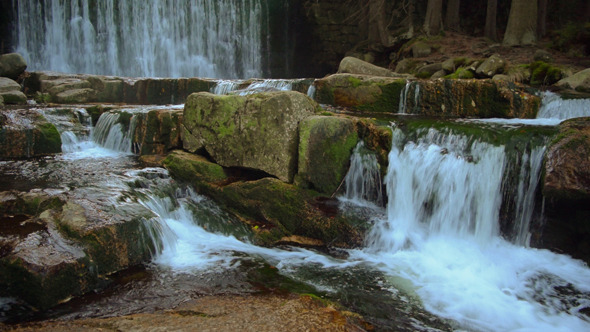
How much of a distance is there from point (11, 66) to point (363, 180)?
11545 mm

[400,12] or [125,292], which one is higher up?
[400,12]

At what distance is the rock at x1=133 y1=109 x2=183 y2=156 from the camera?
8297 mm

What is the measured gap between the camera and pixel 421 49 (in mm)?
16547

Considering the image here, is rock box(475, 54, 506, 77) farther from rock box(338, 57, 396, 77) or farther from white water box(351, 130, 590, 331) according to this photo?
white water box(351, 130, 590, 331)

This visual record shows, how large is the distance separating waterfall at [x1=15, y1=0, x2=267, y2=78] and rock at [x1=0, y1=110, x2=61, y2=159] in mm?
8955

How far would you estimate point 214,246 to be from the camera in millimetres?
5961

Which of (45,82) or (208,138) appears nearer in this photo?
(208,138)

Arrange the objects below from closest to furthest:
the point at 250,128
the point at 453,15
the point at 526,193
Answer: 1. the point at 526,193
2. the point at 250,128
3. the point at 453,15

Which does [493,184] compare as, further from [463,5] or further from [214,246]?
[463,5]

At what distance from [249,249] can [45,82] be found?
9.63 metres

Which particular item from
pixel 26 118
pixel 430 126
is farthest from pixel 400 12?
pixel 26 118

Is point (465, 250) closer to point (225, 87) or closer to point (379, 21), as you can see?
point (225, 87)

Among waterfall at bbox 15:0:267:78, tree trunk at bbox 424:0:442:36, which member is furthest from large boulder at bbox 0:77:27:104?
tree trunk at bbox 424:0:442:36

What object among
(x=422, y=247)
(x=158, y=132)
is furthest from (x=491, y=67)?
(x=158, y=132)
